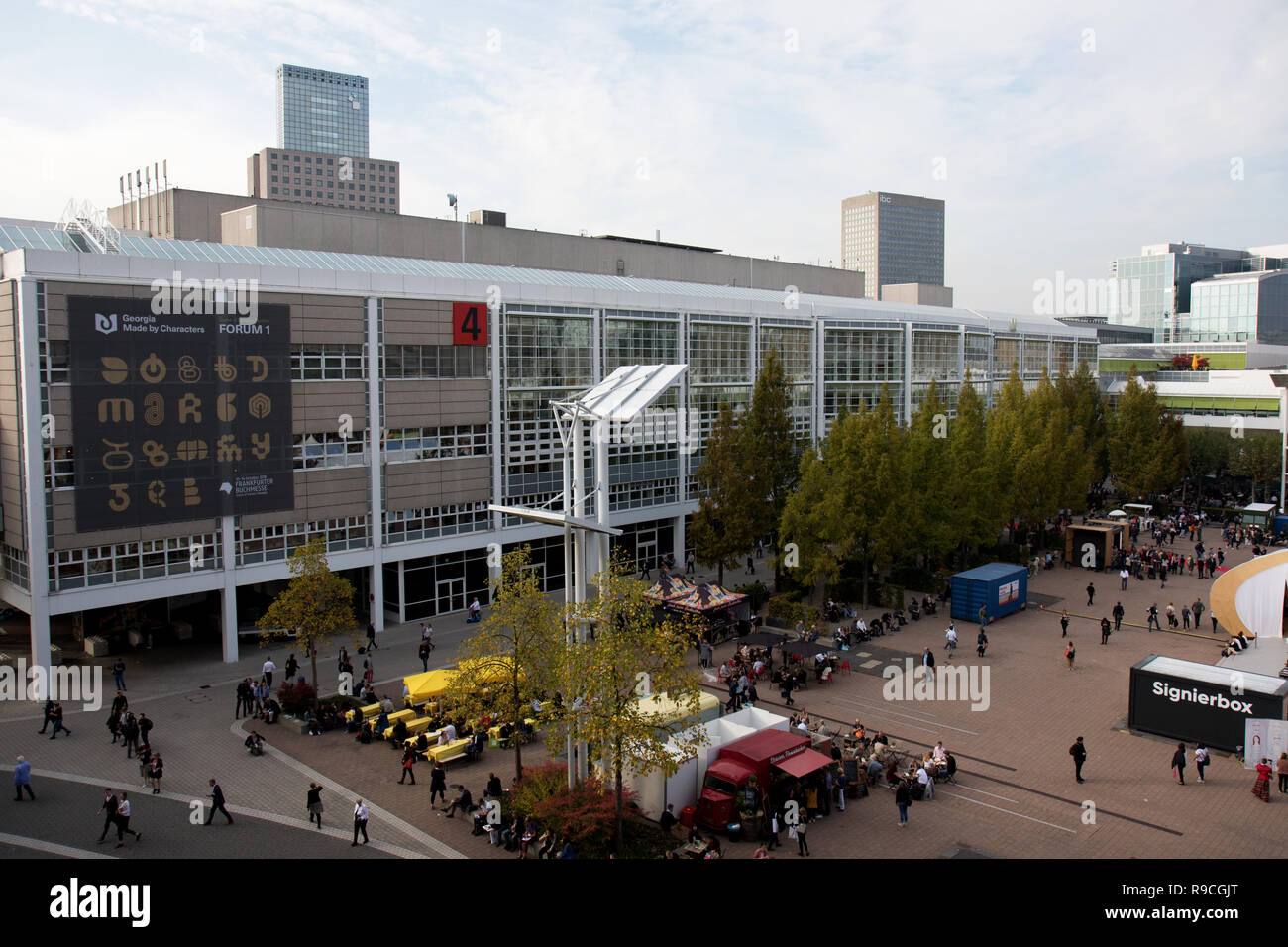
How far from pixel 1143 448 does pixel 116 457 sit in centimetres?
6248

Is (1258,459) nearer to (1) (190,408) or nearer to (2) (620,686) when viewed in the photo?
(2) (620,686)

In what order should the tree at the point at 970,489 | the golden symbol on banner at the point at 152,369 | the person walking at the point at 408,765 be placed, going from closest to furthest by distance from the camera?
1. the person walking at the point at 408,765
2. the golden symbol on banner at the point at 152,369
3. the tree at the point at 970,489

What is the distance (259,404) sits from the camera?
116ft

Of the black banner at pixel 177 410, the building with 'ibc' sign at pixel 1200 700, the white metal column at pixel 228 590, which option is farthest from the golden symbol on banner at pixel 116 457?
the building with 'ibc' sign at pixel 1200 700

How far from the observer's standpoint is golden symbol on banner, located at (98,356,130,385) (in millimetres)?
31547

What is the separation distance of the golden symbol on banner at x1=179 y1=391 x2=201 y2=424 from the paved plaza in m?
9.14

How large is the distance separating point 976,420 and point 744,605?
875 inches

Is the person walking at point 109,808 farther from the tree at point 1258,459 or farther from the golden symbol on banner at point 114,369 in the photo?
the tree at point 1258,459

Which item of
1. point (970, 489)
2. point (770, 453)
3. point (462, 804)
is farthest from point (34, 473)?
point (970, 489)

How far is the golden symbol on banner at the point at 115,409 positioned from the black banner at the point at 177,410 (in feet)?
0.11

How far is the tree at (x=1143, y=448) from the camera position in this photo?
64.8 meters

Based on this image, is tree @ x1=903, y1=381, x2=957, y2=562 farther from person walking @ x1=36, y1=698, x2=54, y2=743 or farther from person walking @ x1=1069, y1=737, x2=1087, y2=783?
person walking @ x1=36, y1=698, x2=54, y2=743

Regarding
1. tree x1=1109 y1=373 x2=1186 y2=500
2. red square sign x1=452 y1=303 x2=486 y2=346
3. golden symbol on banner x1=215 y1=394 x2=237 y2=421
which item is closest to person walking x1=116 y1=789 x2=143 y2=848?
golden symbol on banner x1=215 y1=394 x2=237 y2=421
